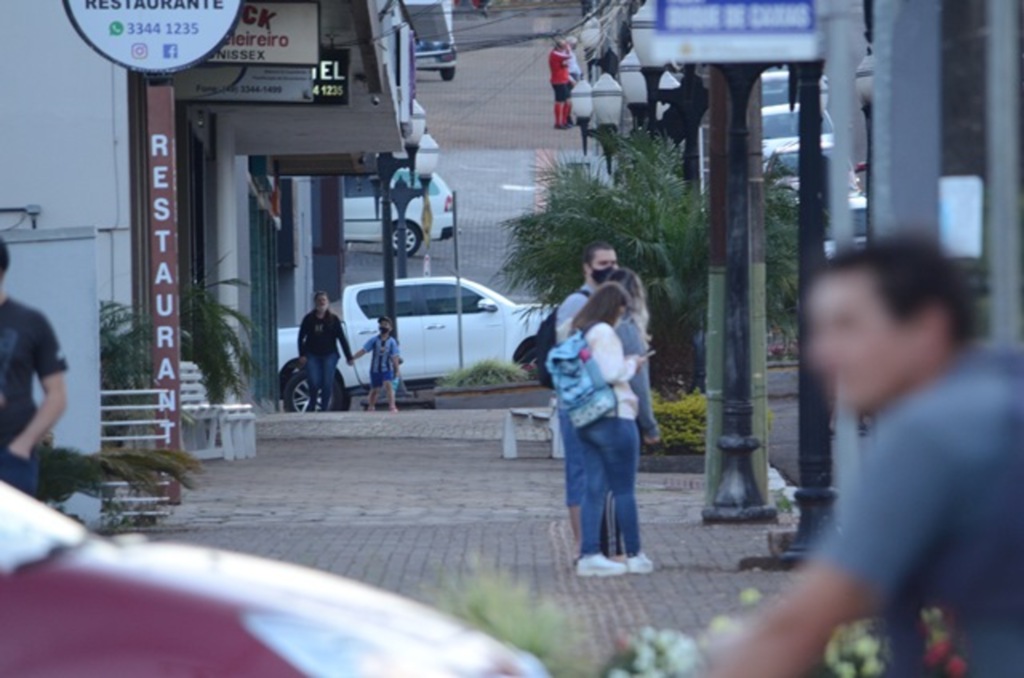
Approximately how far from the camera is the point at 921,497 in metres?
3.08

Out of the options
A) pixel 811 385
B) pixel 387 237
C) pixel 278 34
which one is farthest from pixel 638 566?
pixel 387 237

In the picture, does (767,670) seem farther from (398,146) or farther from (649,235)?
(398,146)

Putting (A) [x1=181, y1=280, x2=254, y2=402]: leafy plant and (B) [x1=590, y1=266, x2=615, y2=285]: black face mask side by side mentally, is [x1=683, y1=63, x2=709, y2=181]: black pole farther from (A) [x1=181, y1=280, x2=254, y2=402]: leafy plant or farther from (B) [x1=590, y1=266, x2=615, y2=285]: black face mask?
(B) [x1=590, y1=266, x2=615, y2=285]: black face mask

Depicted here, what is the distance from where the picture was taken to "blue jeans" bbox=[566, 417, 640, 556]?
10.4m

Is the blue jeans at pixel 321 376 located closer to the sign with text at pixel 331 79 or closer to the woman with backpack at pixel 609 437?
the sign with text at pixel 331 79

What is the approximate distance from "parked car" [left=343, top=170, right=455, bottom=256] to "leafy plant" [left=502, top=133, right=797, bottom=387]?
2369 cm

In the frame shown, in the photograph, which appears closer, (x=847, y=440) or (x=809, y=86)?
(x=847, y=440)

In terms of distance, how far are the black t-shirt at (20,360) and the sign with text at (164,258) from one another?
17.8 feet

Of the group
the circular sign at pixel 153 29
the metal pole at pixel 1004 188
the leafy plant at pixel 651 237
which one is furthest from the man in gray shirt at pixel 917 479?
the leafy plant at pixel 651 237

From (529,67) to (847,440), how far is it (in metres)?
57.5

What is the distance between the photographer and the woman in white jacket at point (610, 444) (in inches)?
410

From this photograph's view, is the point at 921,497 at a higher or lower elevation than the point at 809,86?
lower

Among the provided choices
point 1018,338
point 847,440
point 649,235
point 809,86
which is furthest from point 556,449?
point 1018,338

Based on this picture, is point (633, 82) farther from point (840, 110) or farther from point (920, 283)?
point (920, 283)
